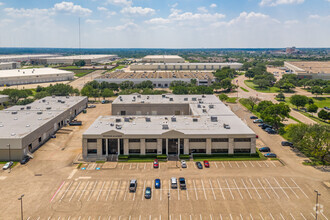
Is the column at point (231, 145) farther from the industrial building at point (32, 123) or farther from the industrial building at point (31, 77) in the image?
the industrial building at point (31, 77)

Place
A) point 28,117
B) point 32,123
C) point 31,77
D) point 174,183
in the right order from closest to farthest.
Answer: point 174,183
point 32,123
point 28,117
point 31,77

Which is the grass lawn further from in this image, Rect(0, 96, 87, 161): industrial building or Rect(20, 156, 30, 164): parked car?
Rect(20, 156, 30, 164): parked car

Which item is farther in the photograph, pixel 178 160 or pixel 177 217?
pixel 178 160

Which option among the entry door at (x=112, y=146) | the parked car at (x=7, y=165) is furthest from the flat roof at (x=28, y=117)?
the entry door at (x=112, y=146)

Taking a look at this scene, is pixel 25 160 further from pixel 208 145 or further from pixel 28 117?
pixel 208 145

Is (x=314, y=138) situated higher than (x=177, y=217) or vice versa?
(x=314, y=138)

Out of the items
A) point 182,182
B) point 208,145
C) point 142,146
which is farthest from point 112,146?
point 208,145

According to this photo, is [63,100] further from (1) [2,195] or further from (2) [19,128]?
(1) [2,195]

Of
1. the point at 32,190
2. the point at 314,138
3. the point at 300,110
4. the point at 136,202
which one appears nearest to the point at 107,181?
the point at 136,202
